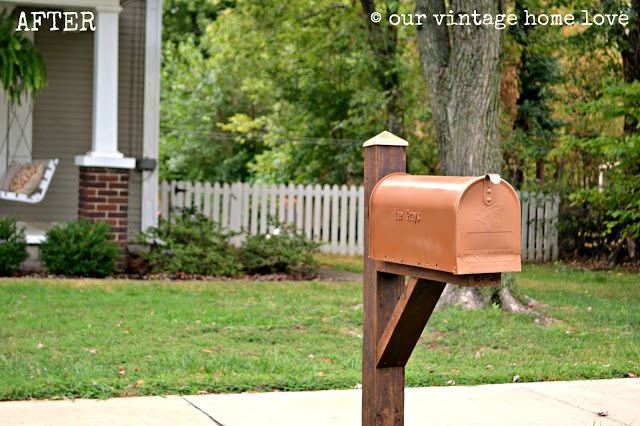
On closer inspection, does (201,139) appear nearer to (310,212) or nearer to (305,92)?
(305,92)

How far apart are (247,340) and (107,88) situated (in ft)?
17.2

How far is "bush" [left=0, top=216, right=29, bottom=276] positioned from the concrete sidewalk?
551 centimetres

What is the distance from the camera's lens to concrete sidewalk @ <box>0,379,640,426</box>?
444cm

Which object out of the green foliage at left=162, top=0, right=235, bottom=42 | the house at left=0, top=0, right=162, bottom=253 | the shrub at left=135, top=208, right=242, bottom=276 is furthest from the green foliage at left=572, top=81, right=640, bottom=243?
the green foliage at left=162, top=0, right=235, bottom=42

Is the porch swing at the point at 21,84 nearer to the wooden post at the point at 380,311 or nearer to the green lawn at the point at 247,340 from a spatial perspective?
the green lawn at the point at 247,340

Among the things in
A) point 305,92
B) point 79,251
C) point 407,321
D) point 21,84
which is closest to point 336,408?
point 407,321

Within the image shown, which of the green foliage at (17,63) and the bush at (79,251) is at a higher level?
the green foliage at (17,63)

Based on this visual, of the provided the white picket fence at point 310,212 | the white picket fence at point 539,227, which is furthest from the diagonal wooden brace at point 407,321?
the white picket fence at point 539,227

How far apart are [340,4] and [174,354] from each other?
1392cm

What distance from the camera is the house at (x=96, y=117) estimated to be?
1073 centimetres

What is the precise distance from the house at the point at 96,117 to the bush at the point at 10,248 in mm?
672

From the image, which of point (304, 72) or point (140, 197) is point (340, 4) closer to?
point (304, 72)

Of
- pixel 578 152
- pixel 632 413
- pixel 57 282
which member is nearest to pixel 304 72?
pixel 578 152

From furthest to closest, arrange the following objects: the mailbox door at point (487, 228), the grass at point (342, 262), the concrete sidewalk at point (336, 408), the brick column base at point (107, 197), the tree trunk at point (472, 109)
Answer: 1. the grass at point (342, 262)
2. the brick column base at point (107, 197)
3. the tree trunk at point (472, 109)
4. the concrete sidewalk at point (336, 408)
5. the mailbox door at point (487, 228)
